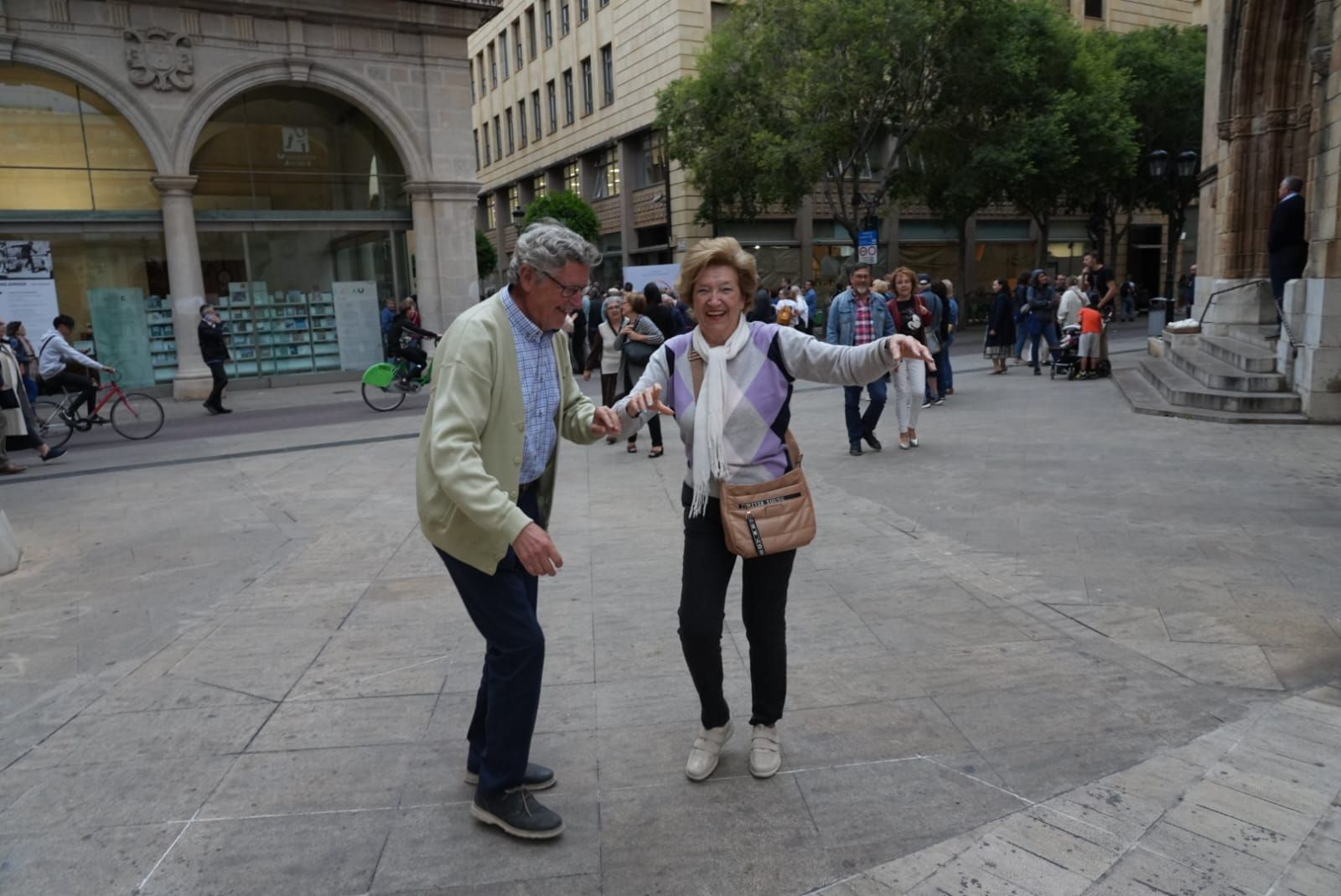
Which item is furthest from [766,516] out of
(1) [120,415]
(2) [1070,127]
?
(2) [1070,127]

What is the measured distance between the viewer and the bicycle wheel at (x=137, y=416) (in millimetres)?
13289

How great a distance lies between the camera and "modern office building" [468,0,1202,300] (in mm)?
33062

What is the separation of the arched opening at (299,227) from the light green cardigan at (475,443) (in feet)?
62.9

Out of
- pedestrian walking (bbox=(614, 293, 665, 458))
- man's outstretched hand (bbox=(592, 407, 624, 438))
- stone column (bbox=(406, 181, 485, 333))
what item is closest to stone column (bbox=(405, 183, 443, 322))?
stone column (bbox=(406, 181, 485, 333))

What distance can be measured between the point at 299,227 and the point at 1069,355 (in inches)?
615

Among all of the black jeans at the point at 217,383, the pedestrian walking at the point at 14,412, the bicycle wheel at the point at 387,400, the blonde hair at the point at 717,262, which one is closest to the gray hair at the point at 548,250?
the blonde hair at the point at 717,262

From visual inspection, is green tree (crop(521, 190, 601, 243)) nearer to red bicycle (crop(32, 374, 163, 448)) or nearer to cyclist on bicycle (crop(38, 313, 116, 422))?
red bicycle (crop(32, 374, 163, 448))

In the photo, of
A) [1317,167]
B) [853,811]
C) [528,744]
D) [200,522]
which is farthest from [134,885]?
[1317,167]

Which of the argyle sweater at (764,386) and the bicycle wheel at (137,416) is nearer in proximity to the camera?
the argyle sweater at (764,386)

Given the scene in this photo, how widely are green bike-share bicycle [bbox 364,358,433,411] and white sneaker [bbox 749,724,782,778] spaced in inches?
482

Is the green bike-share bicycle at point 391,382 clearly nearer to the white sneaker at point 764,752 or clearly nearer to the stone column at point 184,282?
the stone column at point 184,282

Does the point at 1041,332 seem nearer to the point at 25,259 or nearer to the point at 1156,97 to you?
the point at 25,259

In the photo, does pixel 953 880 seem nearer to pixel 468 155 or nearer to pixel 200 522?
pixel 200 522

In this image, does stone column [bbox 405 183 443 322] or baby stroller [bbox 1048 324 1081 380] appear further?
stone column [bbox 405 183 443 322]
